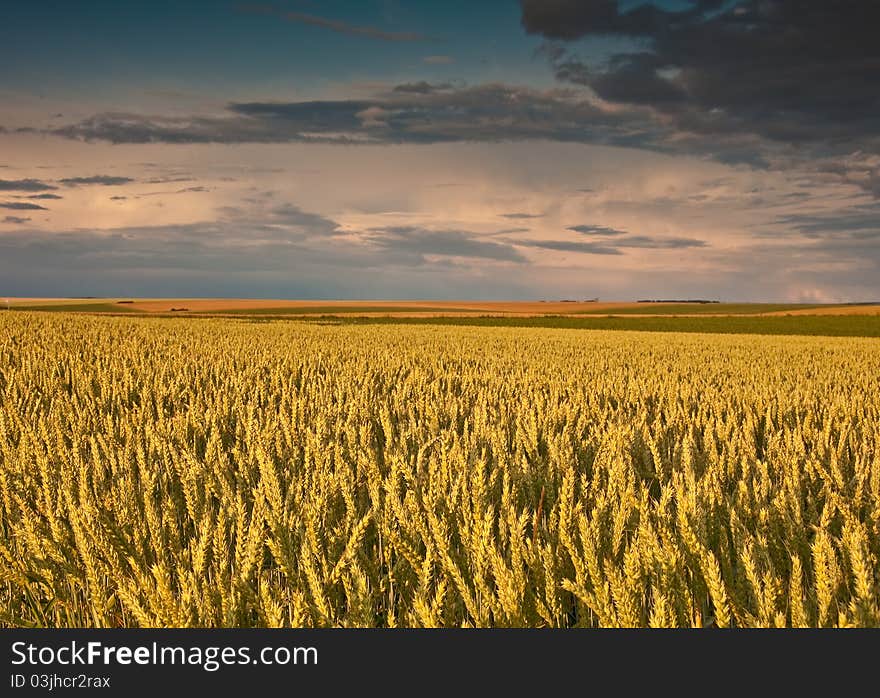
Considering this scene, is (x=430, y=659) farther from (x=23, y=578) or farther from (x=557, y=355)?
(x=557, y=355)

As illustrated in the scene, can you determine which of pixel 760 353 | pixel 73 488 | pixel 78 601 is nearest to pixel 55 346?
pixel 73 488

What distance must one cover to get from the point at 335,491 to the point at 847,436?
4405mm

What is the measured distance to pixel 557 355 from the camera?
42.1 ft

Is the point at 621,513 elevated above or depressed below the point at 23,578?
above

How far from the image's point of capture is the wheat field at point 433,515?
6.46 ft

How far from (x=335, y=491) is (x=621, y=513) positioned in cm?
129

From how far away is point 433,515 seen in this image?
95.0 inches

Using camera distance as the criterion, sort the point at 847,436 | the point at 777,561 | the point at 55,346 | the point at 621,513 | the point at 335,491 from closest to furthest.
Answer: the point at 621,513 < the point at 777,561 < the point at 335,491 < the point at 847,436 < the point at 55,346

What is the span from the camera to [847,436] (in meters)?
5.41

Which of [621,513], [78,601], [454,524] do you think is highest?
[621,513]

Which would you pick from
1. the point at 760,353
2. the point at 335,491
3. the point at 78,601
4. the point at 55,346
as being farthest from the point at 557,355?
the point at 78,601

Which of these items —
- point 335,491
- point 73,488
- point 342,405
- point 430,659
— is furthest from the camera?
point 342,405

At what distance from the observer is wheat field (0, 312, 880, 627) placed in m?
1.97

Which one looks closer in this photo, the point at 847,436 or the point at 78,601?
the point at 78,601
